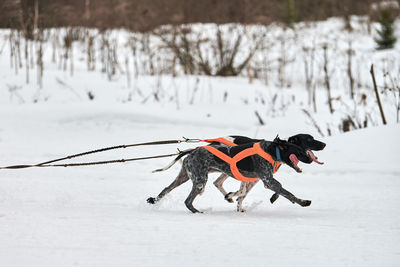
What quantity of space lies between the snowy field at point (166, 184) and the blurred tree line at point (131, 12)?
5.06 feet

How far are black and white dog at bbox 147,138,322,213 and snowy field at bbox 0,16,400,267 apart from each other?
0.26 meters

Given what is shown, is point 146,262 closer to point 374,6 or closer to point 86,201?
point 86,201

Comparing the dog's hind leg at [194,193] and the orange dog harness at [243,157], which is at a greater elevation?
the orange dog harness at [243,157]

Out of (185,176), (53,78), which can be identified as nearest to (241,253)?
(185,176)

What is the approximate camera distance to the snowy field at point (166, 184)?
10.0ft

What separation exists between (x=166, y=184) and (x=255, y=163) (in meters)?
2.27

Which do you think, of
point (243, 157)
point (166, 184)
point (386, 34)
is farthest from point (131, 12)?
point (243, 157)

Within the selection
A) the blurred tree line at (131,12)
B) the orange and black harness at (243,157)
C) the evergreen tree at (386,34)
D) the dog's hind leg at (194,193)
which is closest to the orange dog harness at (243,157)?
the orange and black harness at (243,157)

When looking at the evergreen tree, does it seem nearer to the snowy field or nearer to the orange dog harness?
the snowy field

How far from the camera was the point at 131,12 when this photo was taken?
20.1 m

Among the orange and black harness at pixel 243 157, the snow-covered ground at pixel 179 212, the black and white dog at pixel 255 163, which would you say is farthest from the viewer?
the orange and black harness at pixel 243 157

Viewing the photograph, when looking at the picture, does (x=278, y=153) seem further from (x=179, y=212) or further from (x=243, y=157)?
(x=179, y=212)

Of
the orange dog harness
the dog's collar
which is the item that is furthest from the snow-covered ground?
the dog's collar

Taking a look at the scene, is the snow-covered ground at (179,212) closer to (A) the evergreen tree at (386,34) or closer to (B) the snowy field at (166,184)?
(B) the snowy field at (166,184)
